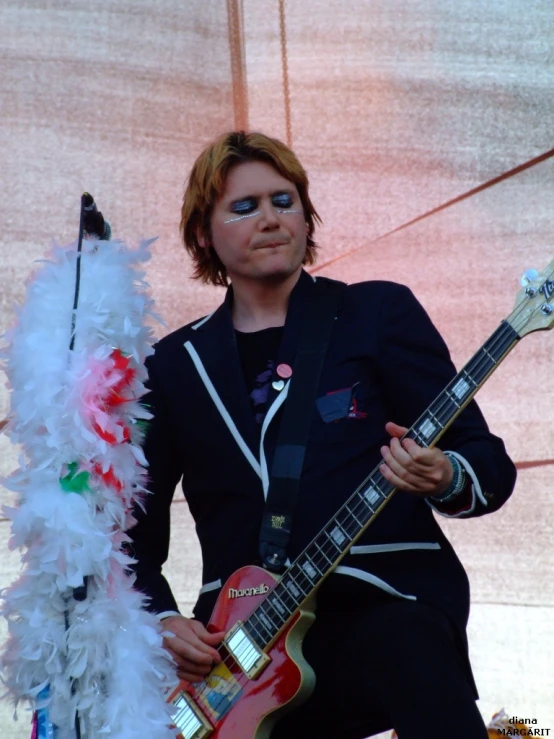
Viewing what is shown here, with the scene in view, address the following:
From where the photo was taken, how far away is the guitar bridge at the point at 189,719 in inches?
76.5

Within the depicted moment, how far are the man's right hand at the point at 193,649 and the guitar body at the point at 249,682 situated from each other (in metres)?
0.02

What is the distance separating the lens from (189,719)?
197cm

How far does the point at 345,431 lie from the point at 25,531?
64 centimetres

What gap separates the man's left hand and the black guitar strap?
265 mm

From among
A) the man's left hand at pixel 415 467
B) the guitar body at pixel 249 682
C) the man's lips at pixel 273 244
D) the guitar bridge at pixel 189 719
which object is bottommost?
the guitar bridge at pixel 189 719

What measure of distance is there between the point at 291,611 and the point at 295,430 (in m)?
0.33

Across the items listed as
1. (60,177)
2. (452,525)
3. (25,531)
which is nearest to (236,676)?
(25,531)

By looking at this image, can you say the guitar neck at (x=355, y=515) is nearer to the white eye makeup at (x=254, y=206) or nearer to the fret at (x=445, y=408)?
the fret at (x=445, y=408)

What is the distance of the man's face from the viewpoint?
88.4 inches

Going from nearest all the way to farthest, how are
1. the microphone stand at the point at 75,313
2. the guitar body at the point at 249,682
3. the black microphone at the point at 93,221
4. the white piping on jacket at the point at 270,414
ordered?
the microphone stand at the point at 75,313 → the black microphone at the point at 93,221 → the guitar body at the point at 249,682 → the white piping on jacket at the point at 270,414

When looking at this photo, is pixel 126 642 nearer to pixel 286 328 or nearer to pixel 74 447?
pixel 74 447

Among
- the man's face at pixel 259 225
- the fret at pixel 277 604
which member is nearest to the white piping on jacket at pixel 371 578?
the fret at pixel 277 604

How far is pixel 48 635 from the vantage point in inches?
63.7

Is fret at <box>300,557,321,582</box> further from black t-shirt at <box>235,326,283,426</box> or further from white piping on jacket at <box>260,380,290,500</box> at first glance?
→ black t-shirt at <box>235,326,283,426</box>
